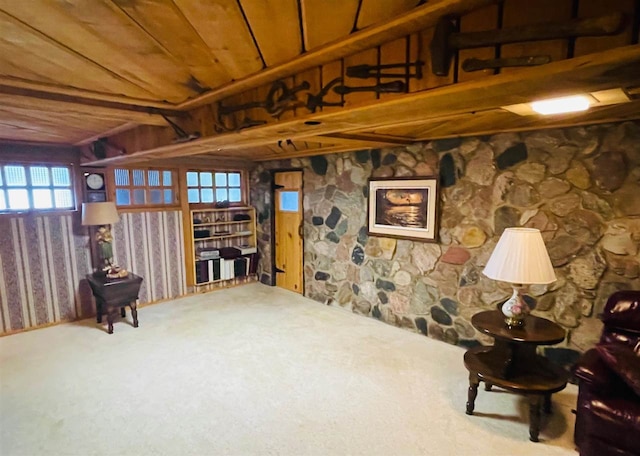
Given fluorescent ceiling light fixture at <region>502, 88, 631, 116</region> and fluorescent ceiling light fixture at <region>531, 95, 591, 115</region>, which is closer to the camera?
fluorescent ceiling light fixture at <region>502, 88, 631, 116</region>

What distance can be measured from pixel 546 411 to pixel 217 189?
4.88 m

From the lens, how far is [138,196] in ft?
15.0

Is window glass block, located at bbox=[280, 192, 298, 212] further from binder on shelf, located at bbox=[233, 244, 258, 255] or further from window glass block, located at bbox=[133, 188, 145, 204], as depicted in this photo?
window glass block, located at bbox=[133, 188, 145, 204]

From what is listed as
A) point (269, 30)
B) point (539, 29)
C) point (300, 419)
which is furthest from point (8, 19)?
point (300, 419)

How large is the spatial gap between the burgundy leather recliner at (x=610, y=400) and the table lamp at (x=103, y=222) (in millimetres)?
4575

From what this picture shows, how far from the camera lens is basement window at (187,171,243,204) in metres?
5.09

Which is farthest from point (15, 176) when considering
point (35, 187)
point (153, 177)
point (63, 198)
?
point (153, 177)

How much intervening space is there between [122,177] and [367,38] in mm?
4420

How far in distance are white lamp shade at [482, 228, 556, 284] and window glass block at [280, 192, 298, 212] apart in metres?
3.27

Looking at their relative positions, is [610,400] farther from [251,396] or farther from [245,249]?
[245,249]

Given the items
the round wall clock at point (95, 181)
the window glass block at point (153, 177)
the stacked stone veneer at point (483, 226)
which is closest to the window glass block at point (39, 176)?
the round wall clock at point (95, 181)

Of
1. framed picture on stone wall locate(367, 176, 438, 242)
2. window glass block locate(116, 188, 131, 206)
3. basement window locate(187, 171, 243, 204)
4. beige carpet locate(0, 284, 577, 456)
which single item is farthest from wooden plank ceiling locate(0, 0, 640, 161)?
basement window locate(187, 171, 243, 204)

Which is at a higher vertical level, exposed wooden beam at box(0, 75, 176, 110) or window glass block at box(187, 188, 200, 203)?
exposed wooden beam at box(0, 75, 176, 110)

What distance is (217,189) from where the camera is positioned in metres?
5.40
